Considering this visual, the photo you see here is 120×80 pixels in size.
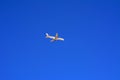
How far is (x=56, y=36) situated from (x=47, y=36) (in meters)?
2.48

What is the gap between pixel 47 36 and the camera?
6531 centimetres

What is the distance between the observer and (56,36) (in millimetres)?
64250
